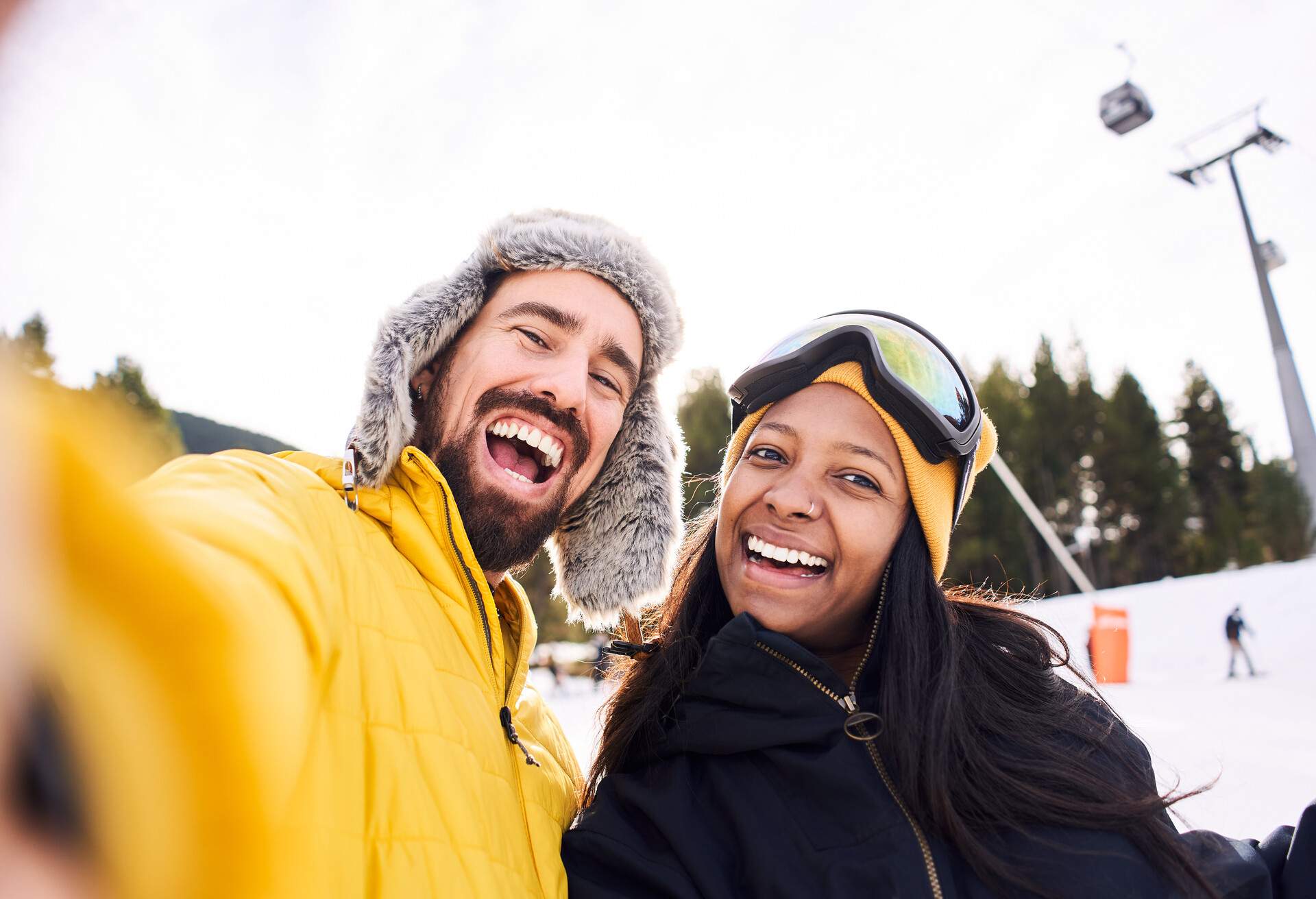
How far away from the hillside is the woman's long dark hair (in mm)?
1273

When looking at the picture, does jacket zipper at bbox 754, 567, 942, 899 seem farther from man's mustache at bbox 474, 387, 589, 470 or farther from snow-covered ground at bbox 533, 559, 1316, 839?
man's mustache at bbox 474, 387, 589, 470

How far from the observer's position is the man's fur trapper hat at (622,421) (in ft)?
6.84

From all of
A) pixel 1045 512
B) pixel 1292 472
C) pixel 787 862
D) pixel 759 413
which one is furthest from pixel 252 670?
pixel 1292 472

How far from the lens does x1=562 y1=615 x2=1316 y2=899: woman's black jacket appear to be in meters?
1.56

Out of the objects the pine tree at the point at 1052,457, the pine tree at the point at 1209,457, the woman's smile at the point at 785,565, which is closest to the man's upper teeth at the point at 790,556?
the woman's smile at the point at 785,565

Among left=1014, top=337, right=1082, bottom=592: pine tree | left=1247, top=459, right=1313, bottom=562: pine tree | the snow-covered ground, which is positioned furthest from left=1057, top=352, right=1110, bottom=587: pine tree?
the snow-covered ground

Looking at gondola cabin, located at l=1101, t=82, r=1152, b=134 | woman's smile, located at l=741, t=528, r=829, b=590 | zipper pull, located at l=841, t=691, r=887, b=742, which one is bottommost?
zipper pull, located at l=841, t=691, r=887, b=742

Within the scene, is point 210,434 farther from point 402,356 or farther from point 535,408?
point 535,408

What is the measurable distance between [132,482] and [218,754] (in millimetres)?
200

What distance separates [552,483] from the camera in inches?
91.1

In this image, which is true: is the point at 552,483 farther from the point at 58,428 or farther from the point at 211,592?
the point at 58,428

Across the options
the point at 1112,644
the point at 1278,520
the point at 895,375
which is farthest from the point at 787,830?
the point at 1278,520

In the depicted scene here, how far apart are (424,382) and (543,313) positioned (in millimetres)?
461

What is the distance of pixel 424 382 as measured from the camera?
2.44 meters
